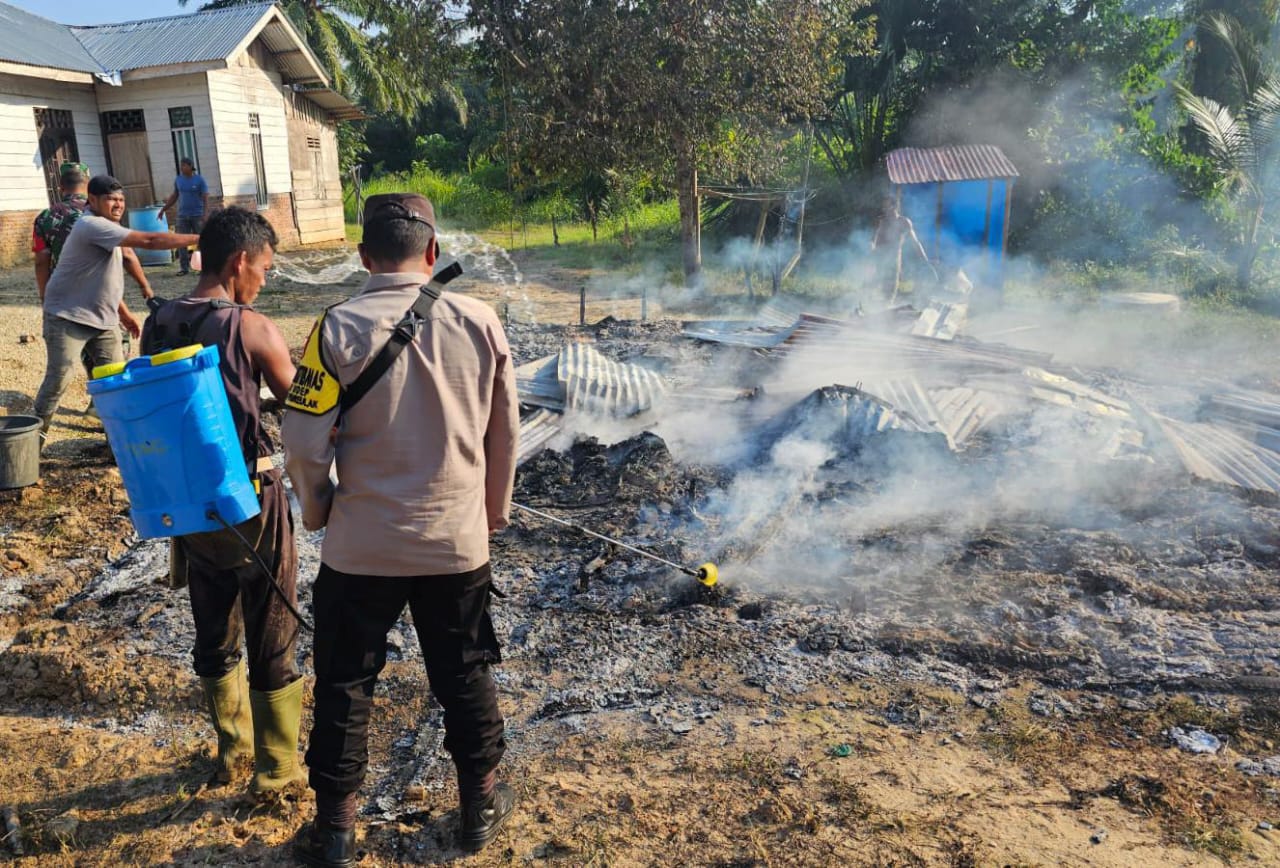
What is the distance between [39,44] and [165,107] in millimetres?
1891

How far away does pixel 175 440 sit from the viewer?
96.7 inches

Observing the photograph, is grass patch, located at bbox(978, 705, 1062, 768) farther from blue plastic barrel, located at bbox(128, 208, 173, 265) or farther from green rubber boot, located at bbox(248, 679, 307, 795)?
blue plastic barrel, located at bbox(128, 208, 173, 265)

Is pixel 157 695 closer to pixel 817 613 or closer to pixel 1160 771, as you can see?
pixel 817 613

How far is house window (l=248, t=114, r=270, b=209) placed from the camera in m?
16.6

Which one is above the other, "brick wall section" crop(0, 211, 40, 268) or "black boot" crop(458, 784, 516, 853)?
"brick wall section" crop(0, 211, 40, 268)

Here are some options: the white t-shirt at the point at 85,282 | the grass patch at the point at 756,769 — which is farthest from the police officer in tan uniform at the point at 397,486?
the white t-shirt at the point at 85,282

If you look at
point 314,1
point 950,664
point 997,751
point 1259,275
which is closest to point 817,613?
point 950,664

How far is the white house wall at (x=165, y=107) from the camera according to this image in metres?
14.9

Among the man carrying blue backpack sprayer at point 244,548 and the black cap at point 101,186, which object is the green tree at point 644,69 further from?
the man carrying blue backpack sprayer at point 244,548

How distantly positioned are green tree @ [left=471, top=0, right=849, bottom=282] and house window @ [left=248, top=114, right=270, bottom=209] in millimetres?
7313

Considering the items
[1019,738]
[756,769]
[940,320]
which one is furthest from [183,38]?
[1019,738]

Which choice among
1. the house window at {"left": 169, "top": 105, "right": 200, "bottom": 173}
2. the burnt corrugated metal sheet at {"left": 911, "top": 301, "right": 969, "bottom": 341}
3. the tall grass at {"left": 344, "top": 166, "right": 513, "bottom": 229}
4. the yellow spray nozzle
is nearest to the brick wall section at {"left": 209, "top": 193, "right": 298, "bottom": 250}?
the house window at {"left": 169, "top": 105, "right": 200, "bottom": 173}

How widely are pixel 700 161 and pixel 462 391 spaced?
1056cm

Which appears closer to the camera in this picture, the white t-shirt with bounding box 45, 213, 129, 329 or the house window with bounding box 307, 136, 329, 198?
the white t-shirt with bounding box 45, 213, 129, 329
